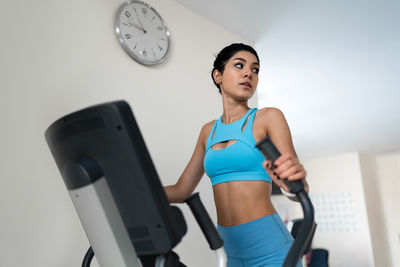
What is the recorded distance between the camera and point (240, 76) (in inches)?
50.9

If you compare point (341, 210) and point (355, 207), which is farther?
point (341, 210)

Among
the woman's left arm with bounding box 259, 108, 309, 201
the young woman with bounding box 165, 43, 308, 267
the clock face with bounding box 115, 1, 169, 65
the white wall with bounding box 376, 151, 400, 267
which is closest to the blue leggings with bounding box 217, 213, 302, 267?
the young woman with bounding box 165, 43, 308, 267

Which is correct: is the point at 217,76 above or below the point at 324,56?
above

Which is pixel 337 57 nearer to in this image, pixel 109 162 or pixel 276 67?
pixel 276 67

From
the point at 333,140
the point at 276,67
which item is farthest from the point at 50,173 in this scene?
the point at 333,140

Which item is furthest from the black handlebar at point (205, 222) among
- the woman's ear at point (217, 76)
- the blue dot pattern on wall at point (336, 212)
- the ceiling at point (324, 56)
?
the blue dot pattern on wall at point (336, 212)

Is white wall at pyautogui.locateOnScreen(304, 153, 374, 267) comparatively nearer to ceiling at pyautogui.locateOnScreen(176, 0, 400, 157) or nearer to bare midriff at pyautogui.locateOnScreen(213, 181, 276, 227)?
ceiling at pyautogui.locateOnScreen(176, 0, 400, 157)

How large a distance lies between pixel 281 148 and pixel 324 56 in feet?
7.12

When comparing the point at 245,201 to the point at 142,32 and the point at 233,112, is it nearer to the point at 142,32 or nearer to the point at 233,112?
the point at 233,112

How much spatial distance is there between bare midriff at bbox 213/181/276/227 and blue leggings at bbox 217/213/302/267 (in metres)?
0.02

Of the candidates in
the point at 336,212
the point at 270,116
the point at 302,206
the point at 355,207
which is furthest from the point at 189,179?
the point at 336,212

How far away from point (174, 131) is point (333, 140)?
4543 mm

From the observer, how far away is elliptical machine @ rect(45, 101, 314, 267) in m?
0.63

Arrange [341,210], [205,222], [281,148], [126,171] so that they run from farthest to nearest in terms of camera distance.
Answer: [341,210] → [281,148] → [205,222] → [126,171]
